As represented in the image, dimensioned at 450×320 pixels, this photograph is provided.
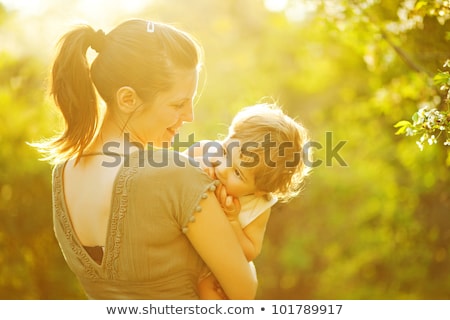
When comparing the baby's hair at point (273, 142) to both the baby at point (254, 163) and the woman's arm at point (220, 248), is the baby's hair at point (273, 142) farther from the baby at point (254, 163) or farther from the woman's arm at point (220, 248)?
the woman's arm at point (220, 248)

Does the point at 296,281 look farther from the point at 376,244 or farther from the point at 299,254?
the point at 376,244

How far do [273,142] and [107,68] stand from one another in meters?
0.66

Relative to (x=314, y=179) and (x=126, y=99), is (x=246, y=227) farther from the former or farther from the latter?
(x=314, y=179)

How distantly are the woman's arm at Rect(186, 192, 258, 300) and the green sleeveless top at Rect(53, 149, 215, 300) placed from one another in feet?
0.11

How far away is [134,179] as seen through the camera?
6.20 feet

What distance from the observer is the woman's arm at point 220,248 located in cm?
190

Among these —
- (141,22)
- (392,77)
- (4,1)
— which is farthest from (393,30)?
(4,1)

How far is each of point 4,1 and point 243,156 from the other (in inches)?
174

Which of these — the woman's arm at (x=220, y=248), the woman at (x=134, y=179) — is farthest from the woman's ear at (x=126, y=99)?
the woman's arm at (x=220, y=248)

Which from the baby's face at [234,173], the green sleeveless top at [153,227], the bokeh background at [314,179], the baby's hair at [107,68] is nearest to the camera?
the green sleeveless top at [153,227]

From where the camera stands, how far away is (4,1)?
5977 millimetres
